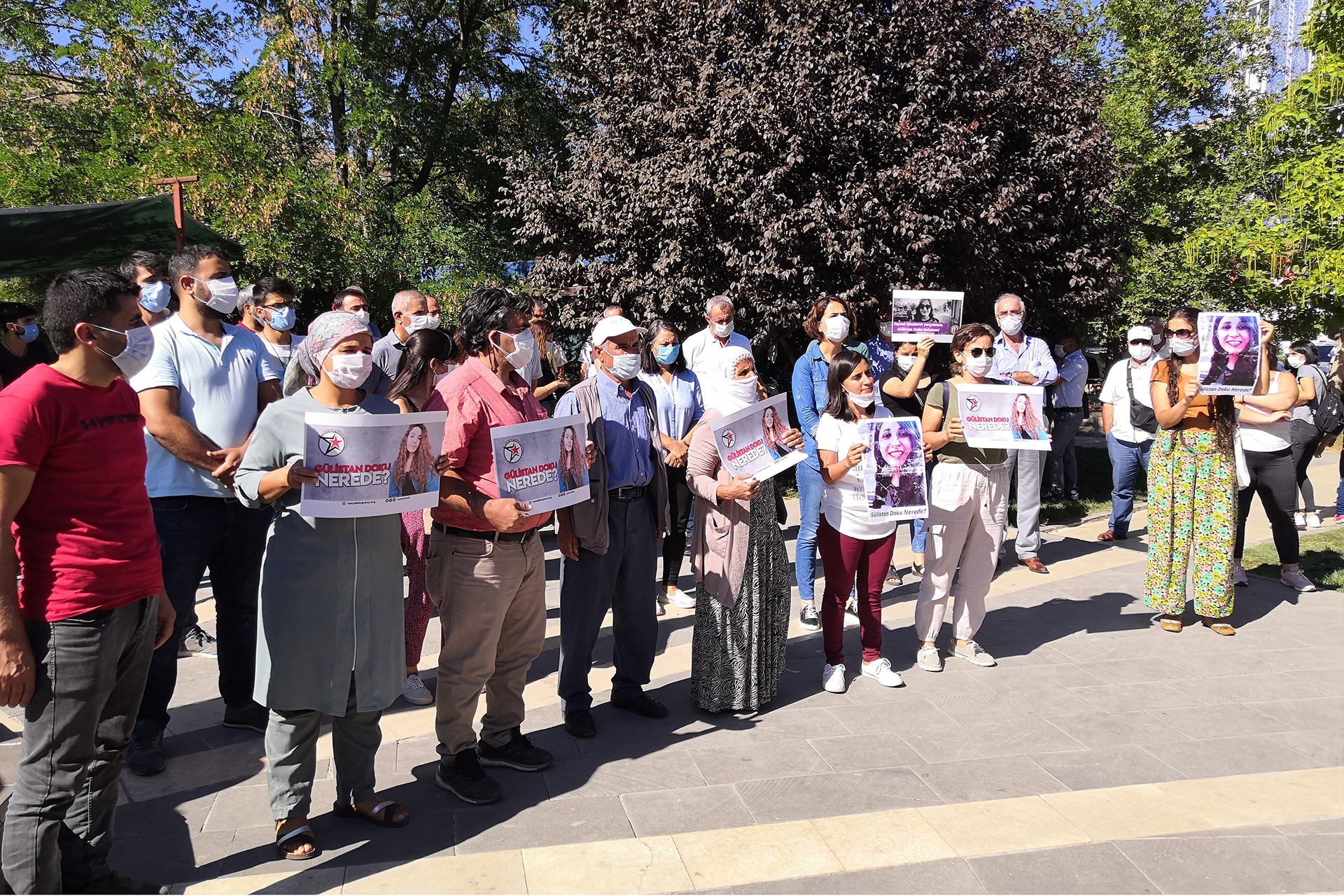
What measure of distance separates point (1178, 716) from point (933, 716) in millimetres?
1328

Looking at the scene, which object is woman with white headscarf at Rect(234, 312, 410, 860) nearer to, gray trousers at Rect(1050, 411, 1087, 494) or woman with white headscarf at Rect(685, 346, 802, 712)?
woman with white headscarf at Rect(685, 346, 802, 712)

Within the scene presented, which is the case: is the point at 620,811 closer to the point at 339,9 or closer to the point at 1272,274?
the point at 1272,274

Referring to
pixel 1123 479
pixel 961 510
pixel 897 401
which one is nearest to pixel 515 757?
pixel 961 510

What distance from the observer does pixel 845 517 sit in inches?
210

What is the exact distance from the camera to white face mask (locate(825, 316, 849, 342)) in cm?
636

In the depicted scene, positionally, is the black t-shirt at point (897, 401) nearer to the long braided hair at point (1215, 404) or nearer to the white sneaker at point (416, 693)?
the long braided hair at point (1215, 404)

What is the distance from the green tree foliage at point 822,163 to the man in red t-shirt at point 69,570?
28.9 ft

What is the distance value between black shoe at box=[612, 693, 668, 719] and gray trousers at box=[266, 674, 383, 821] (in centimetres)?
165

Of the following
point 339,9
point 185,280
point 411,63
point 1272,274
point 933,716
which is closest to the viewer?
point 185,280

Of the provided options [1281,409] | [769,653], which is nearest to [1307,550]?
[1281,409]

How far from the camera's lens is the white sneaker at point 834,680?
534cm

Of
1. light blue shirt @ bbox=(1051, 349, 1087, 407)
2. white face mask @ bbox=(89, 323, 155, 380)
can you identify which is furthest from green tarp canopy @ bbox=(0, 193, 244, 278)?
light blue shirt @ bbox=(1051, 349, 1087, 407)

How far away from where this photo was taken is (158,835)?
3764 millimetres

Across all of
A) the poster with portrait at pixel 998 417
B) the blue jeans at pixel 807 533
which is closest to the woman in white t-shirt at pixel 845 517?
the poster with portrait at pixel 998 417
